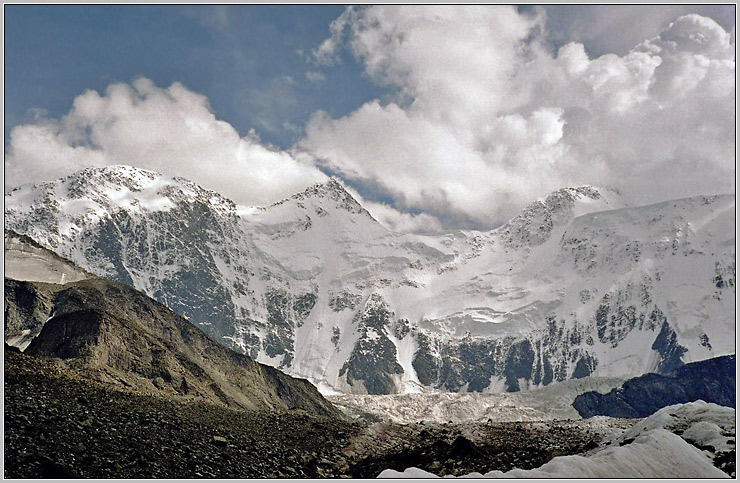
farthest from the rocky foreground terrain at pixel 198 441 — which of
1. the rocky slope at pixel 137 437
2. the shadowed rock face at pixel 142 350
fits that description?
the shadowed rock face at pixel 142 350

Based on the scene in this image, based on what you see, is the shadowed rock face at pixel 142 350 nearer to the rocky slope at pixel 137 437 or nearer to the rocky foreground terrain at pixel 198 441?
the rocky slope at pixel 137 437

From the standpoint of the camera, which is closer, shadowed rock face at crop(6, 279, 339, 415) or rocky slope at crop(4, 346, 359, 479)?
rocky slope at crop(4, 346, 359, 479)

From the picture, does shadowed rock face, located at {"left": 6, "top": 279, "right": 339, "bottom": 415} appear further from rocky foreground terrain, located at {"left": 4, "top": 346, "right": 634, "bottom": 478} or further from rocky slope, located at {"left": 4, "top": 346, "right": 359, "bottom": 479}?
rocky foreground terrain, located at {"left": 4, "top": 346, "right": 634, "bottom": 478}

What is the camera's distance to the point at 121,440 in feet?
106

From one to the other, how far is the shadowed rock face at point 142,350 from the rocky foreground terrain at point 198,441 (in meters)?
30.5

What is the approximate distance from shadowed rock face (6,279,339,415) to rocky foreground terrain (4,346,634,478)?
30.5 metres

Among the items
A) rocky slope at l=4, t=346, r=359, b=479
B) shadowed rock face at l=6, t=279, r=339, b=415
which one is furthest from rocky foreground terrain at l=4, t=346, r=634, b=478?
shadowed rock face at l=6, t=279, r=339, b=415

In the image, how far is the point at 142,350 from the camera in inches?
4222

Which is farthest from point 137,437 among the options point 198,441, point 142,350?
point 142,350

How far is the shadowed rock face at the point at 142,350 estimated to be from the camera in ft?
309

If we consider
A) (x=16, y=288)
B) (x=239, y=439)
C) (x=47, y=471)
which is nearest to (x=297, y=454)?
(x=239, y=439)

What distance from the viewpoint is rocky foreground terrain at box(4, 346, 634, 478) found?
97.0ft

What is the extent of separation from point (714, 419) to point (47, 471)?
3516 centimetres

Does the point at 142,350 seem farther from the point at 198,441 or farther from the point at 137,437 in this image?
the point at 137,437
